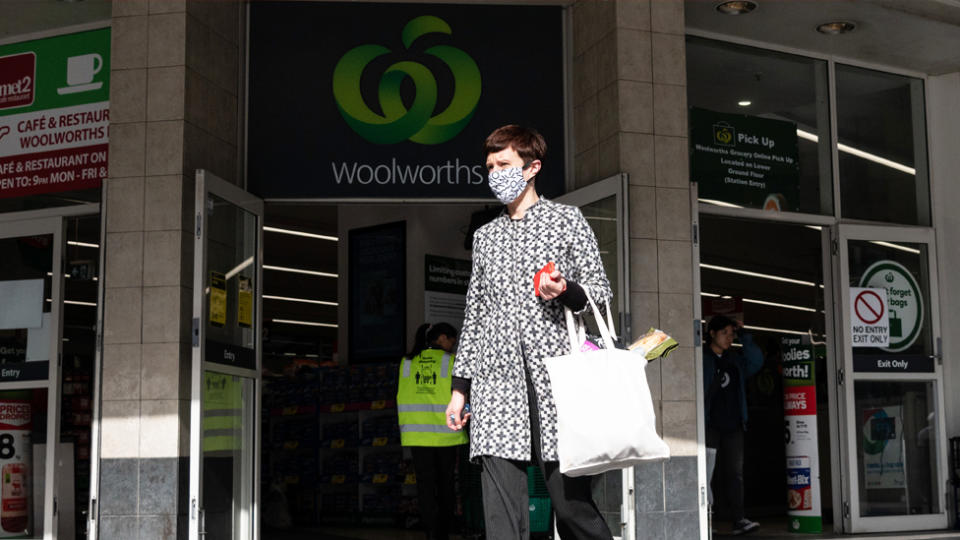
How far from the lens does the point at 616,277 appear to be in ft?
25.8

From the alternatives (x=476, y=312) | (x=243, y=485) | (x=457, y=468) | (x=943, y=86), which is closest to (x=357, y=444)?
(x=457, y=468)

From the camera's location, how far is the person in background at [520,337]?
146 inches

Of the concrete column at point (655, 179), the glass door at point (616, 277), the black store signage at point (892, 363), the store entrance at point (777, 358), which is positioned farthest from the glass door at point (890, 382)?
the glass door at point (616, 277)

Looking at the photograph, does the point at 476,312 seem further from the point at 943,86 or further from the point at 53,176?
the point at 943,86

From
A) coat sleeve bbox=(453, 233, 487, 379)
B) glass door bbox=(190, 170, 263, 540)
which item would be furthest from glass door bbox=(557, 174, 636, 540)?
coat sleeve bbox=(453, 233, 487, 379)

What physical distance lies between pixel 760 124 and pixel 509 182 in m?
5.79

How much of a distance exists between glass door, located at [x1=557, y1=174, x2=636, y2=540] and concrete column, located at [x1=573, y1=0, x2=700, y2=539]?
3.1 inches

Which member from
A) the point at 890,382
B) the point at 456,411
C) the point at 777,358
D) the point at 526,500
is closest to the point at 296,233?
the point at 777,358

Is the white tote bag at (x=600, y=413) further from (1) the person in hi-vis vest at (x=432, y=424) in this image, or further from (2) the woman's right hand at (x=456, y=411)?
(1) the person in hi-vis vest at (x=432, y=424)

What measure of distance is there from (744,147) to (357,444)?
506 cm

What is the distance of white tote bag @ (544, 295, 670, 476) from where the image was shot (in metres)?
3.52

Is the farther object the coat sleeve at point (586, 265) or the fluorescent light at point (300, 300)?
the fluorescent light at point (300, 300)

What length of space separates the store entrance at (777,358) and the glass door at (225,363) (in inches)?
133

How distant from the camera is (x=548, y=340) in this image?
382 centimetres
